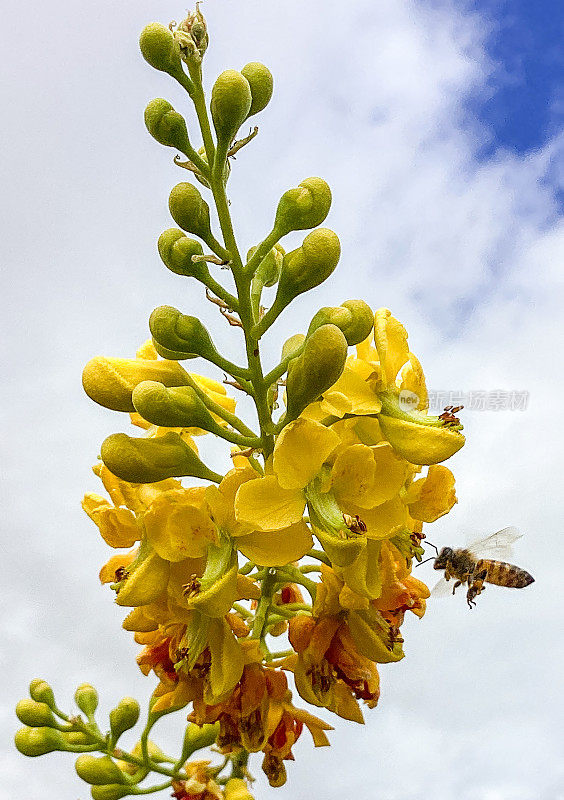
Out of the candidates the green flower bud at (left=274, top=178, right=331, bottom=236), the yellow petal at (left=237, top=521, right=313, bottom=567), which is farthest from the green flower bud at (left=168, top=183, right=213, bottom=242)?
the yellow petal at (left=237, top=521, right=313, bottom=567)

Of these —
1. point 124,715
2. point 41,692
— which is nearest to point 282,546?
point 124,715

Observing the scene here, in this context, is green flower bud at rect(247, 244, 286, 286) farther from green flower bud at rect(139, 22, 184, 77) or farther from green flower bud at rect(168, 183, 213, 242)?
green flower bud at rect(139, 22, 184, 77)

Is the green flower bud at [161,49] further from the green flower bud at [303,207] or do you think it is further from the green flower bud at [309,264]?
the green flower bud at [309,264]

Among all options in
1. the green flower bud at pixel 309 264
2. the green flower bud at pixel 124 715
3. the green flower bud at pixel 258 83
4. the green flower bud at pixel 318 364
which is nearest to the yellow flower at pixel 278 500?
the green flower bud at pixel 318 364

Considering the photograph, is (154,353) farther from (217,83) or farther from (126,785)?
(126,785)

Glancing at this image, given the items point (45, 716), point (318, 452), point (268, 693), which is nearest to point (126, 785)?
point (45, 716)

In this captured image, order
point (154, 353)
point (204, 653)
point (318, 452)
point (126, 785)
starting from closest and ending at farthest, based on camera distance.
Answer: point (318, 452) < point (204, 653) < point (154, 353) < point (126, 785)

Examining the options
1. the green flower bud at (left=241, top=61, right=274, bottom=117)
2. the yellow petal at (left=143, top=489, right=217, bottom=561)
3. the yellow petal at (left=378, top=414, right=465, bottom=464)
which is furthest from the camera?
the green flower bud at (left=241, top=61, right=274, bottom=117)
